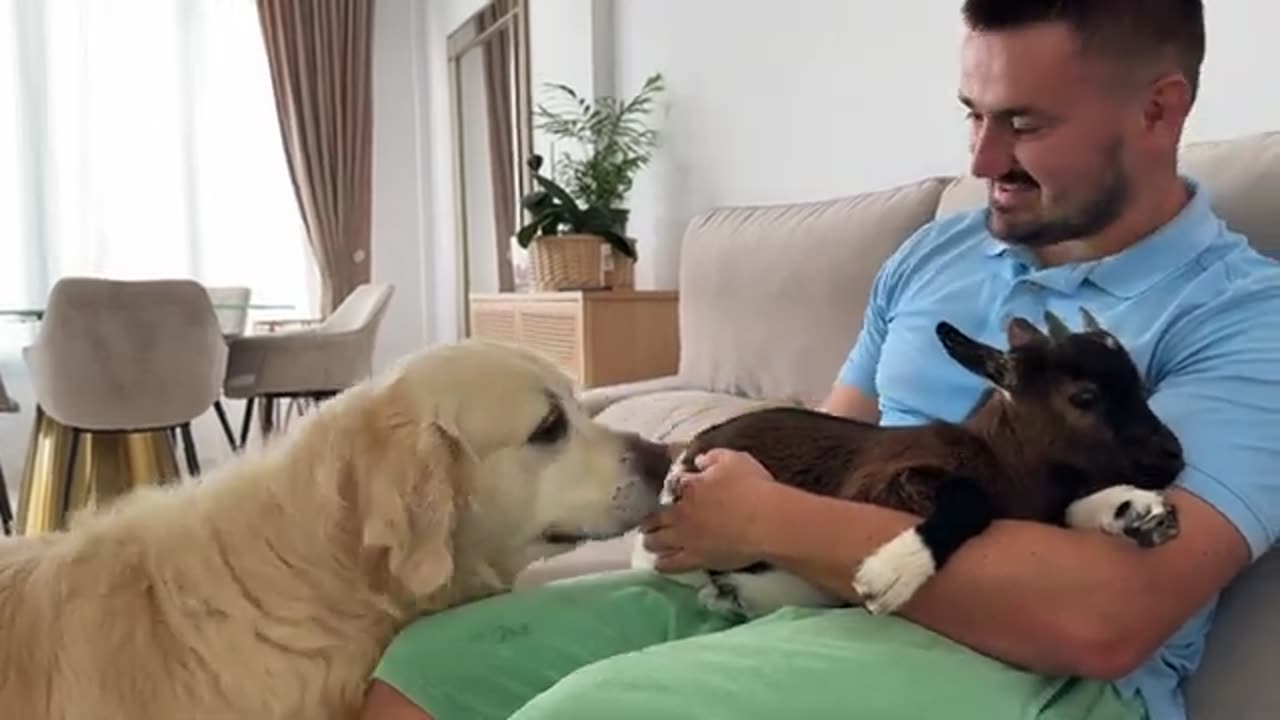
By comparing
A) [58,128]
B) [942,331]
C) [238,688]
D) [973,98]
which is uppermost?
[58,128]

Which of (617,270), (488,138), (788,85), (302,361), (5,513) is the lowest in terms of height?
(5,513)

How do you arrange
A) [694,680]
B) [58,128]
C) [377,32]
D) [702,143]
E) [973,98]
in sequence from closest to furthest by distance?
[694,680], [973,98], [702,143], [58,128], [377,32]

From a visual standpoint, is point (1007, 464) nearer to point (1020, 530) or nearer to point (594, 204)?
point (1020, 530)

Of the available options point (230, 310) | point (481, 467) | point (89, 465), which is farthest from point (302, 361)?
point (481, 467)

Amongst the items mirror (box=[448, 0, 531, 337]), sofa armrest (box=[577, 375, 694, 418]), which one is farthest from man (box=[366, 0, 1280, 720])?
mirror (box=[448, 0, 531, 337])

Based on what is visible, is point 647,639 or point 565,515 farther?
point 565,515

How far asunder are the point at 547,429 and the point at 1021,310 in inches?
20.5

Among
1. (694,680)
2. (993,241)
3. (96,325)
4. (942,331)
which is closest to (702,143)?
(96,325)

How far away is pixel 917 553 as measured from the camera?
1005 millimetres

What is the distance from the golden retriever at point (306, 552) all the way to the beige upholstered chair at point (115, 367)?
102 inches

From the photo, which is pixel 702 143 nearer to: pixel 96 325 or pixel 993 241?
pixel 96 325

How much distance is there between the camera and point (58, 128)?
6117 millimetres

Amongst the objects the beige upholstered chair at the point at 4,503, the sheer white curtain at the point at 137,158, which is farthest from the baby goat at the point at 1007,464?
the sheer white curtain at the point at 137,158

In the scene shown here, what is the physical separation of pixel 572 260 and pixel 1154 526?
298 cm
